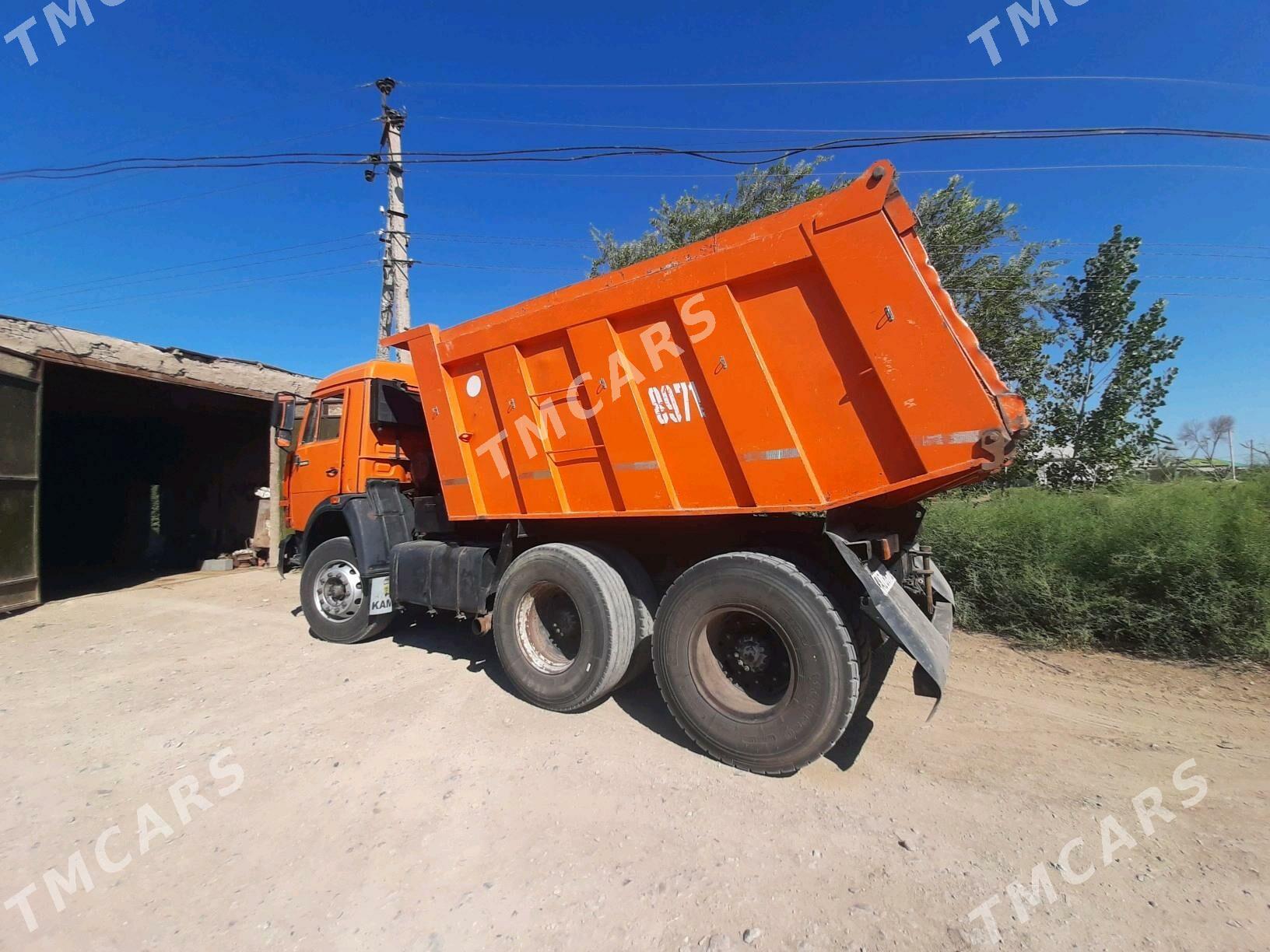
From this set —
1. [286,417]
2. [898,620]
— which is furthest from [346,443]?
[898,620]

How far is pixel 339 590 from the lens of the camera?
5.62 metres

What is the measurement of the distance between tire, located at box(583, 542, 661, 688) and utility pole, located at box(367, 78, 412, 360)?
976 centimetres

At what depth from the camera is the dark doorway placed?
11.2 m

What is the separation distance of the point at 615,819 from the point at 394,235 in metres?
12.5

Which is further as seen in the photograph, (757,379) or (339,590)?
(339,590)

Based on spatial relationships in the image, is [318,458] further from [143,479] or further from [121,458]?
[121,458]

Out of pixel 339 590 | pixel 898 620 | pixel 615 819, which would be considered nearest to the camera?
pixel 615 819

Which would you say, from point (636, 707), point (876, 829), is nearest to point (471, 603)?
point (636, 707)

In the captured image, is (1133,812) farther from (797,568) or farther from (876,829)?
(797,568)

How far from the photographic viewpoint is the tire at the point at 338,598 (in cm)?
544

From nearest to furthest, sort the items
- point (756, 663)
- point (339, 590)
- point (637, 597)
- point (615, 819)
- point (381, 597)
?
point (615, 819) < point (756, 663) < point (637, 597) < point (381, 597) < point (339, 590)

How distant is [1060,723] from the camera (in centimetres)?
354
